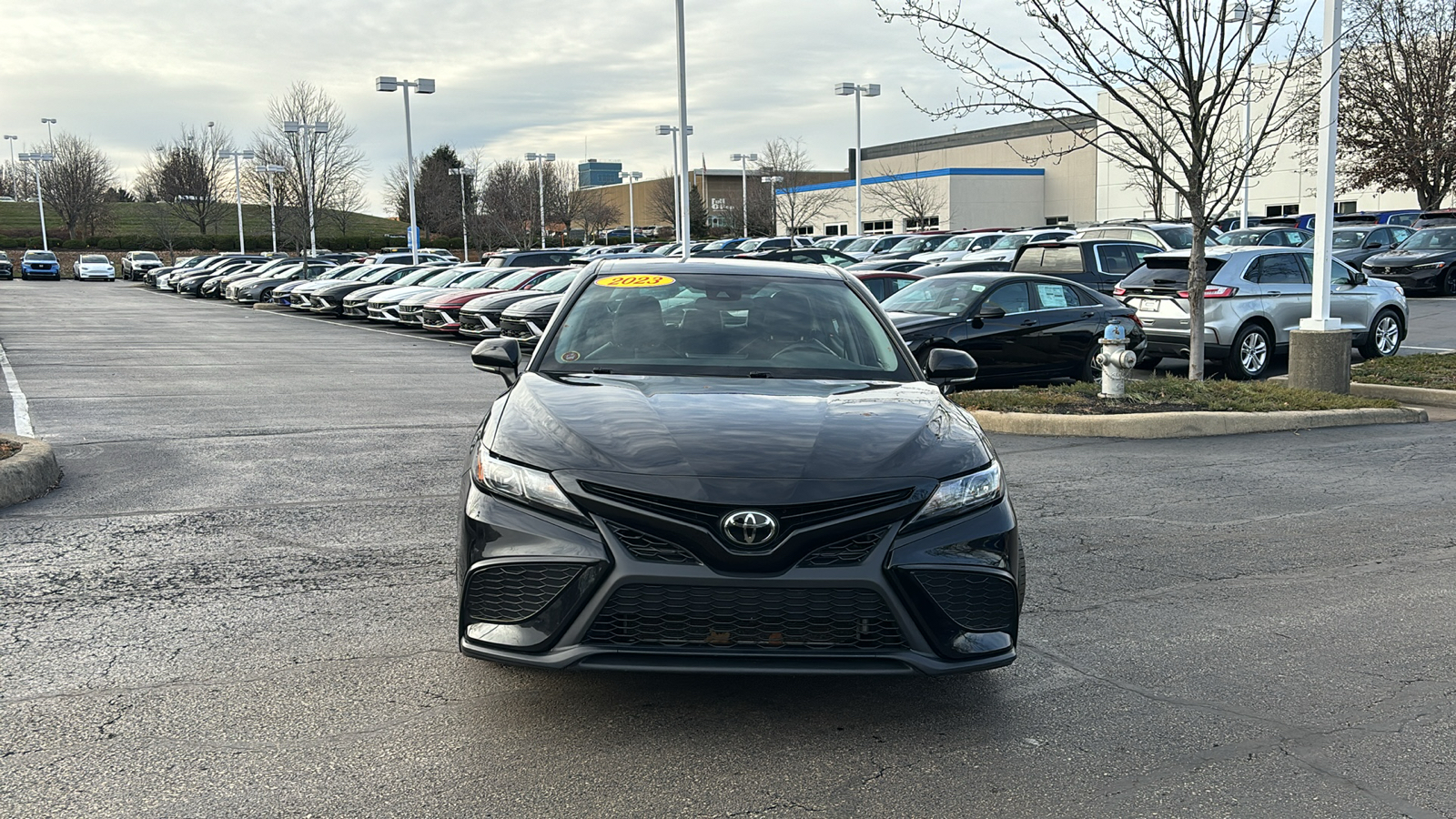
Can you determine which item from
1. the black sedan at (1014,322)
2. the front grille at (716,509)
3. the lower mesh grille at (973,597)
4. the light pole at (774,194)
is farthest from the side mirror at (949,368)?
the light pole at (774,194)

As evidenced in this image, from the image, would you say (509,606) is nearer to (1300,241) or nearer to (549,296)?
(549,296)

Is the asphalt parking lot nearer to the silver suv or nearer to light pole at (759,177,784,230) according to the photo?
the silver suv

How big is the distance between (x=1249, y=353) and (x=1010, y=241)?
16.6m

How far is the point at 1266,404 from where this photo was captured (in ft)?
37.2

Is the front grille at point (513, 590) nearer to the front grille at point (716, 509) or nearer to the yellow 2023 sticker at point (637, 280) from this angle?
the front grille at point (716, 509)

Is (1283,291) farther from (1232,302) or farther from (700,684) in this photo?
(700,684)

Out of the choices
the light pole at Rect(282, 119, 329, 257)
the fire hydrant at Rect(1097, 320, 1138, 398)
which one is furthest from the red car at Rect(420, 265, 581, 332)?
the light pole at Rect(282, 119, 329, 257)

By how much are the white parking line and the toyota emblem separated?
7.42 metres

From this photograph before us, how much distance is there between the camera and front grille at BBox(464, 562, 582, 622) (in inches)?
145

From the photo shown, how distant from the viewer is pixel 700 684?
4.36 metres

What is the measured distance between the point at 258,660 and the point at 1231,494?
6145 millimetres

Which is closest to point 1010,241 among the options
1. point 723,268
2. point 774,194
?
point 723,268

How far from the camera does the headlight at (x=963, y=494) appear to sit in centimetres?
383

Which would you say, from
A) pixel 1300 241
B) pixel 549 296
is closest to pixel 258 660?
pixel 549 296
